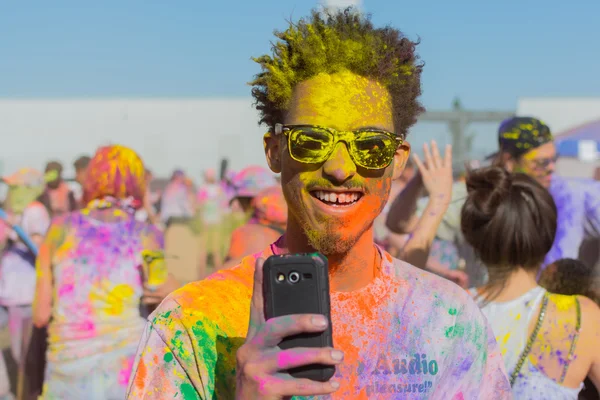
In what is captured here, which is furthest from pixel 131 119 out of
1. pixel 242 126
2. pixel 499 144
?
pixel 499 144

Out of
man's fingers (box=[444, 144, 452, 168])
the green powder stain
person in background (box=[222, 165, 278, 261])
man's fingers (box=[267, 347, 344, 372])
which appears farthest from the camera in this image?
person in background (box=[222, 165, 278, 261])

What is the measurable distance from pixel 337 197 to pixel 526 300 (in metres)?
1.44

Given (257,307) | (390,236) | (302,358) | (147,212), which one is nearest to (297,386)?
(302,358)

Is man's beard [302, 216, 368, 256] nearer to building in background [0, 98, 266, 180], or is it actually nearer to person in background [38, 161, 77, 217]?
person in background [38, 161, 77, 217]

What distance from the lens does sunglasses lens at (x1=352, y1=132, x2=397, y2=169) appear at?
1.69 metres

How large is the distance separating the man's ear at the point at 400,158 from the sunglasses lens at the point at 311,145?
0.24 m

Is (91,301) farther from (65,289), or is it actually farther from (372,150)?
(372,150)

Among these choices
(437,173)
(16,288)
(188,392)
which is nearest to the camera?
(188,392)

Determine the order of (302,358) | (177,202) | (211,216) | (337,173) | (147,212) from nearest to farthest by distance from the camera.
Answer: (302,358)
(337,173)
(147,212)
(211,216)
(177,202)

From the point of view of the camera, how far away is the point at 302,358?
51.1 inches

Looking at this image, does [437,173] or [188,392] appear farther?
[437,173]

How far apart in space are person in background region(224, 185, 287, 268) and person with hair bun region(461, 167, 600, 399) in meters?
1.66

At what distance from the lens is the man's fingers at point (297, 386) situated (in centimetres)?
131

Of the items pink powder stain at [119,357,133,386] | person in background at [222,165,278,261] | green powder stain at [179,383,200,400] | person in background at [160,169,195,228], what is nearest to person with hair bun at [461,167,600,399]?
green powder stain at [179,383,200,400]
